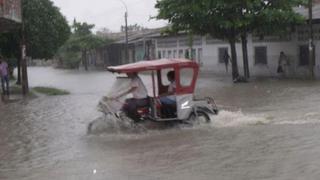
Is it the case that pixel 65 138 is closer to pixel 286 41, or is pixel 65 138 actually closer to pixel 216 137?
pixel 216 137

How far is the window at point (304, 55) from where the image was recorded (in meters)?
35.9

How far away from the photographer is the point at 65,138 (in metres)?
15.0

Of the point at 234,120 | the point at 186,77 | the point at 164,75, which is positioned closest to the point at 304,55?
the point at 164,75

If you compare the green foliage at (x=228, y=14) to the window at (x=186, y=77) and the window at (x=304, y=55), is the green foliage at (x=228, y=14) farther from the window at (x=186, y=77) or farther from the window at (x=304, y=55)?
the window at (x=186, y=77)

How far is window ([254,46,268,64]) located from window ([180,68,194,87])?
79.1ft

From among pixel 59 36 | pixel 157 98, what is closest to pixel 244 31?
pixel 59 36

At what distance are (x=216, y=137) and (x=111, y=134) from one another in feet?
8.34

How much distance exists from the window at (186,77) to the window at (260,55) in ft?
79.1

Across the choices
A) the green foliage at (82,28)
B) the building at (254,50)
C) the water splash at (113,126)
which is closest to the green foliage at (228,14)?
the building at (254,50)

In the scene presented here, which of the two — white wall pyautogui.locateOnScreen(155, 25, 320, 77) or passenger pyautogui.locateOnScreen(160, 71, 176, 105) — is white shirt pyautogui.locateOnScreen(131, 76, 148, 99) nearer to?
passenger pyautogui.locateOnScreen(160, 71, 176, 105)

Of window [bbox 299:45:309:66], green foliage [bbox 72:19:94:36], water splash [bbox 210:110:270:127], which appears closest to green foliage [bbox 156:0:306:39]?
window [bbox 299:45:309:66]

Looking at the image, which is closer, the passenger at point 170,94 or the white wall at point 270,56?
the passenger at point 170,94

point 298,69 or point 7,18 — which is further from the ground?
point 7,18

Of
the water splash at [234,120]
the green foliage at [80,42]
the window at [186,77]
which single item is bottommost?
the water splash at [234,120]
